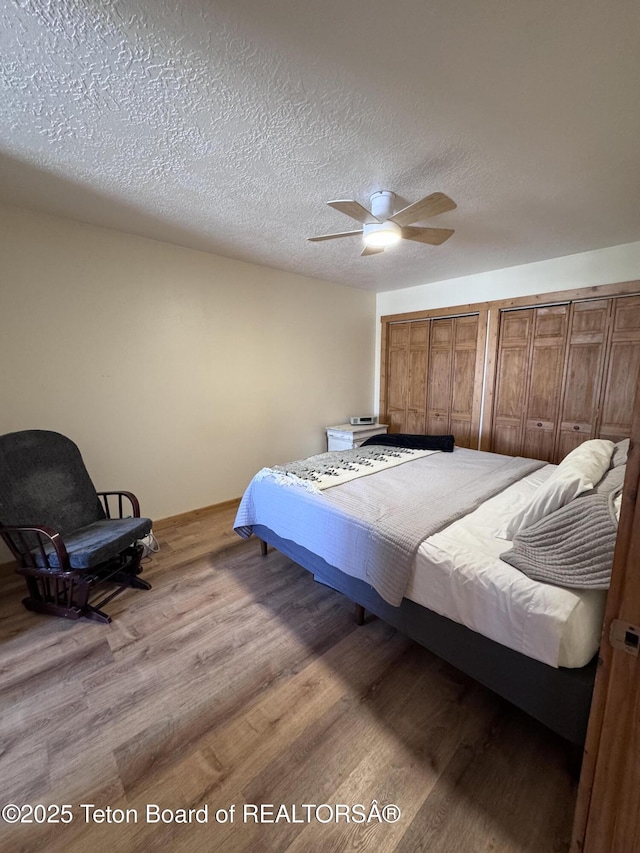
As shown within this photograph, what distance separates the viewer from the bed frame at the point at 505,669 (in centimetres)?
116

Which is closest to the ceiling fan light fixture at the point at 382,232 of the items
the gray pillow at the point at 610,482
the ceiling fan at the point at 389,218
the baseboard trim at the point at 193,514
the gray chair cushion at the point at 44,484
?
the ceiling fan at the point at 389,218

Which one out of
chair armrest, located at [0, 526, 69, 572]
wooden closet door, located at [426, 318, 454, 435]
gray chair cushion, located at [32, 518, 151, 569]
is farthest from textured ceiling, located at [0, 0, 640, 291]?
gray chair cushion, located at [32, 518, 151, 569]

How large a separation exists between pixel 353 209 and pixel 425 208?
389 mm

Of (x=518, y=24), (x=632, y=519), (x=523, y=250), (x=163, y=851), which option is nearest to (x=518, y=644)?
(x=632, y=519)

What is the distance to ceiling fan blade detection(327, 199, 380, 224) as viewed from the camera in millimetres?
1775

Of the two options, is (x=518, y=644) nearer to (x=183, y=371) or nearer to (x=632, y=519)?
(x=632, y=519)

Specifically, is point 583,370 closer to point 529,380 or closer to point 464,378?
point 529,380

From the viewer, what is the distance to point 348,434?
14.1ft

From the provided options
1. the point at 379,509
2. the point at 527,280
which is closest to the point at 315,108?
the point at 379,509

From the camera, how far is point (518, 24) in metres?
Answer: 1.10

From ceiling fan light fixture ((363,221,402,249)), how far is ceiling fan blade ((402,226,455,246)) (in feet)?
0.35

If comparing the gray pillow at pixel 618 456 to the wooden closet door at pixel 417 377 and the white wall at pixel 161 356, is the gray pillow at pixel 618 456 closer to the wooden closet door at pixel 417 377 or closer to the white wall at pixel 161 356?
the wooden closet door at pixel 417 377

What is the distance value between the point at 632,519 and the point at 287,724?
1522 mm

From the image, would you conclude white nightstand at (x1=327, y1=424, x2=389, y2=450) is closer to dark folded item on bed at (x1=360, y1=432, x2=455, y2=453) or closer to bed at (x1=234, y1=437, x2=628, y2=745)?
dark folded item on bed at (x1=360, y1=432, x2=455, y2=453)
